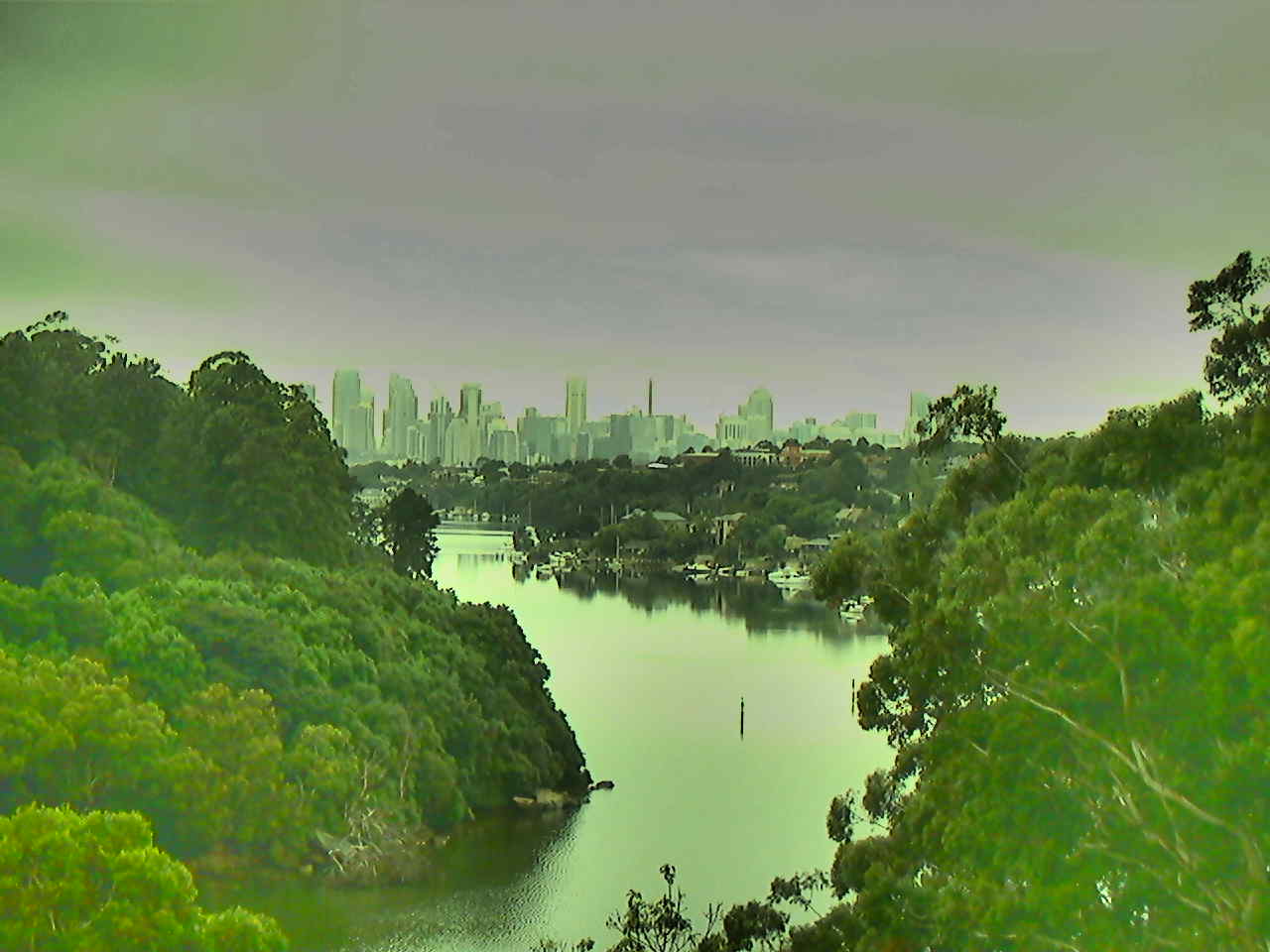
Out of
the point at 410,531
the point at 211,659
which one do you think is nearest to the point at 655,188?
the point at 211,659

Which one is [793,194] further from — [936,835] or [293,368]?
[936,835]

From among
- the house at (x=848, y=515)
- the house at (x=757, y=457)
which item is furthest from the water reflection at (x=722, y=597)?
the house at (x=848, y=515)

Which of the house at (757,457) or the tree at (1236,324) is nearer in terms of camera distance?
the tree at (1236,324)

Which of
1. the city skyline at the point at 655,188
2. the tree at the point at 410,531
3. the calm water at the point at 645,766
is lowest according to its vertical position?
the calm water at the point at 645,766

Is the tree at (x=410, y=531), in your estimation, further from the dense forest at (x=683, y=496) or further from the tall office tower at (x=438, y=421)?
the tall office tower at (x=438, y=421)

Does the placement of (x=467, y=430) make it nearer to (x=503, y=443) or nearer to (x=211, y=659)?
(x=503, y=443)

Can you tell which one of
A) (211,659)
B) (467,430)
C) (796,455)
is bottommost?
(211,659)

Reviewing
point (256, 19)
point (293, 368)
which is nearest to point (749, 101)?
point (256, 19)
